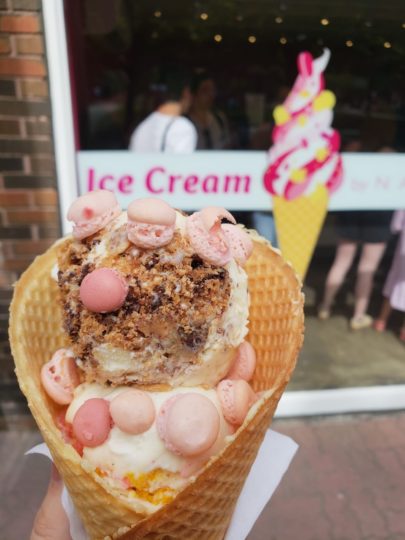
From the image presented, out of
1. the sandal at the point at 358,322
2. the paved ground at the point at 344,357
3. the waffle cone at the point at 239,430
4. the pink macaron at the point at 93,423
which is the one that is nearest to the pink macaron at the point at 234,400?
the waffle cone at the point at 239,430

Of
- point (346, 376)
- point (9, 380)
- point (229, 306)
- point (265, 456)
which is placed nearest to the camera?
point (229, 306)

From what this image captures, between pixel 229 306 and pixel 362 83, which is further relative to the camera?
pixel 362 83

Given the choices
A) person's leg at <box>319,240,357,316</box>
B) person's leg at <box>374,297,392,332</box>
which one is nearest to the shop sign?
person's leg at <box>319,240,357,316</box>

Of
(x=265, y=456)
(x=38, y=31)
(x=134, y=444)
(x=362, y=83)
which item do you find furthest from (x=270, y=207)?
(x=134, y=444)

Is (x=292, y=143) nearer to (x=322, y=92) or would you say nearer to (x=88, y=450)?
→ (x=322, y=92)

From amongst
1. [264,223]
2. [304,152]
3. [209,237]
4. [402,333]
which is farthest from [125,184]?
[402,333]

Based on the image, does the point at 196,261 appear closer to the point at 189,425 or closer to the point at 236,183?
the point at 189,425

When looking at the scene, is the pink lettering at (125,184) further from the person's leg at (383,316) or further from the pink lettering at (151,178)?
the person's leg at (383,316)
